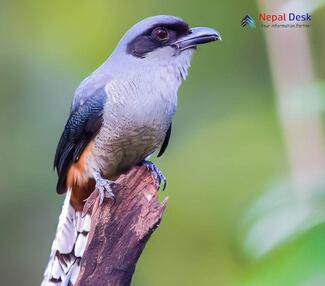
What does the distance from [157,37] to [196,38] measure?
139 mm

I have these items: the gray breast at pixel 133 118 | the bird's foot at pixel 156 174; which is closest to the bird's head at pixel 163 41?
the gray breast at pixel 133 118

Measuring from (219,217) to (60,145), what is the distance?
2.82 feet

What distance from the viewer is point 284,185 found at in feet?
5.07

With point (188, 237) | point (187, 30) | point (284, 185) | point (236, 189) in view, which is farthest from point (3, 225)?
point (284, 185)

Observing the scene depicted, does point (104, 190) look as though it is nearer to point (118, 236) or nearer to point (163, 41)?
point (118, 236)

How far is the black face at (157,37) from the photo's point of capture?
2.29m

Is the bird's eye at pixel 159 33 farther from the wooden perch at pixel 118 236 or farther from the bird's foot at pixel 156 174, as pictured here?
the wooden perch at pixel 118 236

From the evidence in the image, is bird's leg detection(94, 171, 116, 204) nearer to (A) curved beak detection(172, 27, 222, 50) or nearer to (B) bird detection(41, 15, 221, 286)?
(B) bird detection(41, 15, 221, 286)

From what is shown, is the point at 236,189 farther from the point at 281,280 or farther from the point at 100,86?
the point at 281,280

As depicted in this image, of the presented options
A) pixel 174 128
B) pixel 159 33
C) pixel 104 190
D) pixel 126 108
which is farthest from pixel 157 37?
pixel 174 128

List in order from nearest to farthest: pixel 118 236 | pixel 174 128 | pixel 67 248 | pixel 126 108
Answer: pixel 118 236
pixel 126 108
pixel 67 248
pixel 174 128

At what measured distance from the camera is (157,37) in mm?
2303

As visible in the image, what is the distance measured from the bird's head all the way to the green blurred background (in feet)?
1.74

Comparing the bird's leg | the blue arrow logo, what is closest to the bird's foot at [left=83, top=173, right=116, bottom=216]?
the bird's leg
